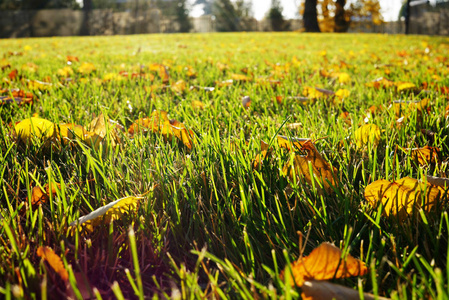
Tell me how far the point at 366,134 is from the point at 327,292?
2.84 ft

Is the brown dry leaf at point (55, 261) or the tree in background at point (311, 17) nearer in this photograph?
the brown dry leaf at point (55, 261)

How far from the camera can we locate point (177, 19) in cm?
3669

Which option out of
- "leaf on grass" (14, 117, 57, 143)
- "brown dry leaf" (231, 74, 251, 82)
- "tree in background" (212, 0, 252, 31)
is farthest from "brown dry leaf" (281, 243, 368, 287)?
"tree in background" (212, 0, 252, 31)

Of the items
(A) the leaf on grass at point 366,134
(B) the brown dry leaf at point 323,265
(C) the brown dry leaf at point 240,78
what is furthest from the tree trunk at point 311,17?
(B) the brown dry leaf at point 323,265

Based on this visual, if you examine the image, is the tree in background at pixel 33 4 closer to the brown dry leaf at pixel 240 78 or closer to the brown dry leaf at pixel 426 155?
the brown dry leaf at pixel 240 78

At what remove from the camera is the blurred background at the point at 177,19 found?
25.5 metres

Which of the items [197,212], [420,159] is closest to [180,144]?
[197,212]

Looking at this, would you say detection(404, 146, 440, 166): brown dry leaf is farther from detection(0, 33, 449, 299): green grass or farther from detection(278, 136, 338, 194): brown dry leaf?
detection(278, 136, 338, 194): brown dry leaf

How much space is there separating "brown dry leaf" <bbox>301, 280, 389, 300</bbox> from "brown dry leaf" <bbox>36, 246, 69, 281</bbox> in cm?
45

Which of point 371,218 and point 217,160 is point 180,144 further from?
point 371,218

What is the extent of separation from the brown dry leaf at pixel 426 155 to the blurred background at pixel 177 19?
26757mm

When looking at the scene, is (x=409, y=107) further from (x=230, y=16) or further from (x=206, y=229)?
(x=230, y=16)

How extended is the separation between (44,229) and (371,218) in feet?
2.56

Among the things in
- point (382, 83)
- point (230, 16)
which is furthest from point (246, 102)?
point (230, 16)
